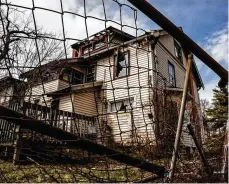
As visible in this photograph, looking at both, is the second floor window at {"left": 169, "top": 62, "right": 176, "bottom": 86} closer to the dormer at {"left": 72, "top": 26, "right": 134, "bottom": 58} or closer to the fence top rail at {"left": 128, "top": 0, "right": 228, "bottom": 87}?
the dormer at {"left": 72, "top": 26, "right": 134, "bottom": 58}

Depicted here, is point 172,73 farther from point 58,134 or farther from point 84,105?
point 58,134

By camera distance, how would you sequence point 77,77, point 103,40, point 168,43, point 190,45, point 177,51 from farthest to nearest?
point 177,51
point 77,77
point 168,43
point 103,40
point 190,45

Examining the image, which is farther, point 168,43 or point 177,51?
point 177,51

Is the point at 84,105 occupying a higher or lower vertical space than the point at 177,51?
lower

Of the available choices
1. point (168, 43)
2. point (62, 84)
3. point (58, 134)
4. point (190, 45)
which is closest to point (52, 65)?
point (62, 84)

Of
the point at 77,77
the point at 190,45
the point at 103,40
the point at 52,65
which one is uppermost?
the point at 103,40

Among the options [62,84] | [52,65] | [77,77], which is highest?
[77,77]

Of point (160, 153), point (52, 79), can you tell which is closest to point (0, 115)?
point (160, 153)

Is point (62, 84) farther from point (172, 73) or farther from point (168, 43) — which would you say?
point (168, 43)

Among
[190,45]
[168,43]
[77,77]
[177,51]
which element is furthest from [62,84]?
[190,45]

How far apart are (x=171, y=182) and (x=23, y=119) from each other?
1612 millimetres

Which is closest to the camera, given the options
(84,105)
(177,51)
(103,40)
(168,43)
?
(84,105)

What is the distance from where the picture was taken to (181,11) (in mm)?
2346

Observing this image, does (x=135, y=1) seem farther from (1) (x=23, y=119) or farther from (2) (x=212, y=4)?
(2) (x=212, y=4)
